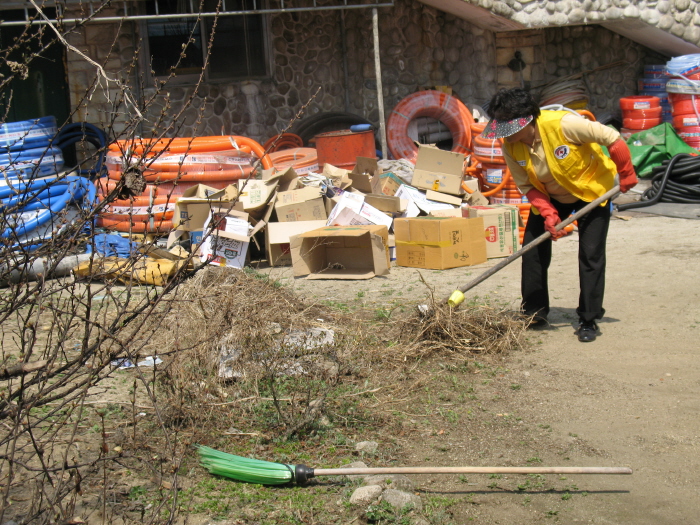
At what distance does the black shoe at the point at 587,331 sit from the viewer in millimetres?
4785

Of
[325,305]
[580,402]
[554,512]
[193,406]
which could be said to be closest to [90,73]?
[325,305]

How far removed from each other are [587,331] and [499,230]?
2777 millimetres

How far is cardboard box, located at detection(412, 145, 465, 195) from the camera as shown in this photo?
331 inches

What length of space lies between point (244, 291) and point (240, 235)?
1.88m

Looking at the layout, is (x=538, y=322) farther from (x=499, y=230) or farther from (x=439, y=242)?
(x=499, y=230)

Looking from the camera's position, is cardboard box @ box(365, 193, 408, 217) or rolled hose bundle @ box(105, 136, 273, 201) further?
rolled hose bundle @ box(105, 136, 273, 201)

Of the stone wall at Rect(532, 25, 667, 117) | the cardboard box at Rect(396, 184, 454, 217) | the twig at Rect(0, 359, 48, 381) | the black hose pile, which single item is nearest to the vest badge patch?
the cardboard box at Rect(396, 184, 454, 217)

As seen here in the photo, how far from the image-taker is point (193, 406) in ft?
12.1

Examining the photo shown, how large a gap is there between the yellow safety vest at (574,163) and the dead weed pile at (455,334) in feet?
3.21

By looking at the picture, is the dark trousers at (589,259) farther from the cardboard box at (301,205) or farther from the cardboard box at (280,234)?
the cardboard box at (301,205)

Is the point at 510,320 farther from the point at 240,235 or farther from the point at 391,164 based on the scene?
the point at 391,164

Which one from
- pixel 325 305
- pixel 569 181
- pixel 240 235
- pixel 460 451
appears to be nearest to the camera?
pixel 460 451

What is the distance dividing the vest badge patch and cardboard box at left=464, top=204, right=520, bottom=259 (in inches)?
107

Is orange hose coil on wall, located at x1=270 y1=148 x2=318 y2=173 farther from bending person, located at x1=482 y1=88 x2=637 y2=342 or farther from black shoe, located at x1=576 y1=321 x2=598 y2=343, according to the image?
black shoe, located at x1=576 y1=321 x2=598 y2=343
